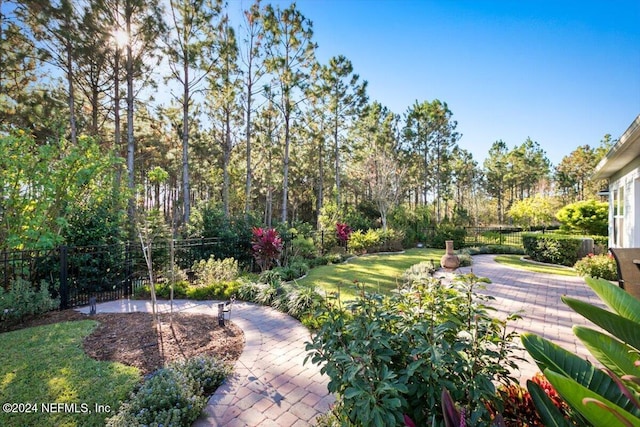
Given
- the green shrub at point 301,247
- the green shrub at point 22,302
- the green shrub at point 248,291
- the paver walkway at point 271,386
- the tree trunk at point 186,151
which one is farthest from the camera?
the tree trunk at point 186,151

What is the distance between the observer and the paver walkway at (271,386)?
2453 mm

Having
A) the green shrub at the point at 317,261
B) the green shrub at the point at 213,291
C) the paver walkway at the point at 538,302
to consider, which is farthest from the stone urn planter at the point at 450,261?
the green shrub at the point at 213,291

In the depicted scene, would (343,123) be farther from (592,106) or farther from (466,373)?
(466,373)

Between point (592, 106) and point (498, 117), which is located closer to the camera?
point (592, 106)

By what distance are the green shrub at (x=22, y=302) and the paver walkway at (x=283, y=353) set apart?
62 centimetres

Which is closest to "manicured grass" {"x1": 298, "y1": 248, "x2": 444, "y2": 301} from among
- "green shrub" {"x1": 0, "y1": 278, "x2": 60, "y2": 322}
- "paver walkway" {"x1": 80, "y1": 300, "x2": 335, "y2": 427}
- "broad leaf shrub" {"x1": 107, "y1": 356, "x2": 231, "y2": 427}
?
"paver walkway" {"x1": 80, "y1": 300, "x2": 335, "y2": 427}

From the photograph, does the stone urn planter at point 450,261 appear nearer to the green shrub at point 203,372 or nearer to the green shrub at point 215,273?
the green shrub at point 215,273

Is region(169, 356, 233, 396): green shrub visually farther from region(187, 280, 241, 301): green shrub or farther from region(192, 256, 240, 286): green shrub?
region(192, 256, 240, 286): green shrub

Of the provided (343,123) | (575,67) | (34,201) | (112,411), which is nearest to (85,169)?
(34,201)

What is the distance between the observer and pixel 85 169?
242 inches

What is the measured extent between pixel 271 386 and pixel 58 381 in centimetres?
221

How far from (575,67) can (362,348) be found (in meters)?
9.75

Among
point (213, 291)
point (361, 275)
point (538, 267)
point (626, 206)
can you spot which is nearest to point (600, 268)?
point (626, 206)

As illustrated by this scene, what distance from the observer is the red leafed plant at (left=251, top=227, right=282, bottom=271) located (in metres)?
8.47
